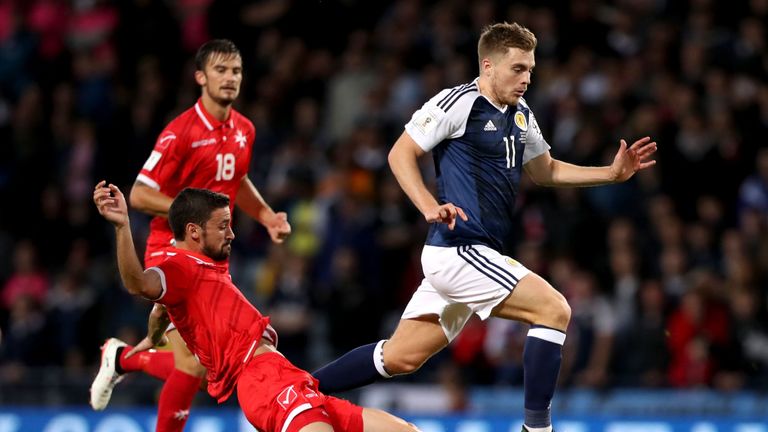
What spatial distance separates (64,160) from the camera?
1528cm

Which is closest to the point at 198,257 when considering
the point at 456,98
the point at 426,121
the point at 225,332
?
the point at 225,332

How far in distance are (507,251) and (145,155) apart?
4.10 m

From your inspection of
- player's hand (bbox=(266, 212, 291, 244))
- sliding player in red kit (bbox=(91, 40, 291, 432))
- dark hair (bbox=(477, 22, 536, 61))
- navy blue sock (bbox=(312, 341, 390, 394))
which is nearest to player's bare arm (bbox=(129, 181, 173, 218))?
sliding player in red kit (bbox=(91, 40, 291, 432))

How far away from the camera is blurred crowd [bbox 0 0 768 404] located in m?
12.3

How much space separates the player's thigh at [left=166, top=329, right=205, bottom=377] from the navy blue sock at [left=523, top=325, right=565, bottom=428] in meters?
1.99

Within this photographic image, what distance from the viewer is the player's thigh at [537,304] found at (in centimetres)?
707

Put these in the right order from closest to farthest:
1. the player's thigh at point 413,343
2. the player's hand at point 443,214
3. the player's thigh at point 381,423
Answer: the player's hand at point 443,214 < the player's thigh at point 381,423 < the player's thigh at point 413,343

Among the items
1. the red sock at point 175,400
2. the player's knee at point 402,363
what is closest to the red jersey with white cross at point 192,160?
the red sock at point 175,400

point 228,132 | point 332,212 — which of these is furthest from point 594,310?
point 228,132

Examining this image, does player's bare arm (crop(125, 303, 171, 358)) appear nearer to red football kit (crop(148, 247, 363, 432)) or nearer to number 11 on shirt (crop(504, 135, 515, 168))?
red football kit (crop(148, 247, 363, 432))

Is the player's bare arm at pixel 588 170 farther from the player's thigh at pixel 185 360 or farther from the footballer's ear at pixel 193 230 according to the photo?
the player's thigh at pixel 185 360

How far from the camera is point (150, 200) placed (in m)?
7.80

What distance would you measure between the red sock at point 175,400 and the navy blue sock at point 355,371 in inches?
29.6

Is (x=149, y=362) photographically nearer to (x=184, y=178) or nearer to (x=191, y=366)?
(x=191, y=366)
